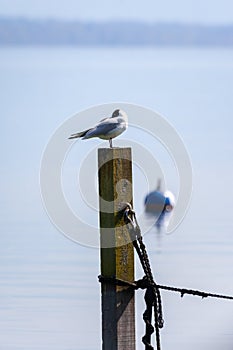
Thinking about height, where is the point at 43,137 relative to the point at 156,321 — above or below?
above

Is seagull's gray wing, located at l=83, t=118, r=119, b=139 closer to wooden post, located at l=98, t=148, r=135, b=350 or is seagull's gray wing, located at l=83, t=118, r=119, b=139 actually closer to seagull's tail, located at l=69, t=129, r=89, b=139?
seagull's tail, located at l=69, t=129, r=89, b=139

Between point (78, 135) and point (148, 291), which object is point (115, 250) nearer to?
point (148, 291)

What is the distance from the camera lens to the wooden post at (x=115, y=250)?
23.4 feet

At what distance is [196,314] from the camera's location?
11.0 metres

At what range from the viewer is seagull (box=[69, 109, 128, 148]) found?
26.2ft

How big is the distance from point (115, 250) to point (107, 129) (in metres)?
1.00

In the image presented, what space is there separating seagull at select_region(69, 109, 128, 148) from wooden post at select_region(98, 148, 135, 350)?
76cm

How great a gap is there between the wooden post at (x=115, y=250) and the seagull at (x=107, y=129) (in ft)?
2.51

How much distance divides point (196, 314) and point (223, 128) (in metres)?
20.6

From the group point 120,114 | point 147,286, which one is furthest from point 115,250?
point 120,114

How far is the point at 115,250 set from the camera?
281 inches

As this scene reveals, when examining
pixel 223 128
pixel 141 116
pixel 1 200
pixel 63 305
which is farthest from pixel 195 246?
pixel 223 128

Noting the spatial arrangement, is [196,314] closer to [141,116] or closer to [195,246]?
[141,116]

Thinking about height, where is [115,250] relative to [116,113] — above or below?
below
